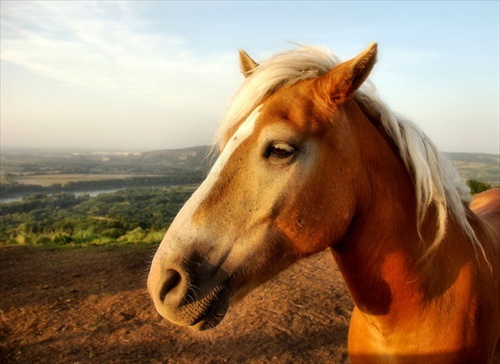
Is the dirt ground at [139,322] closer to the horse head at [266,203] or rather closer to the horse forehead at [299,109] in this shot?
the horse head at [266,203]

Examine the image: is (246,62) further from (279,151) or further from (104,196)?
(104,196)

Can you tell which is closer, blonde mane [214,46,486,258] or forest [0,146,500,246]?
blonde mane [214,46,486,258]

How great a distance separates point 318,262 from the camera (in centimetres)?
817

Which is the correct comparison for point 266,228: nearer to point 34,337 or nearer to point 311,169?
point 311,169

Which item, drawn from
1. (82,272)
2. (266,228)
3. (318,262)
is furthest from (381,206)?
(82,272)

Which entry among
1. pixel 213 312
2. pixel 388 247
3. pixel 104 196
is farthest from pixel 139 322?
pixel 104 196

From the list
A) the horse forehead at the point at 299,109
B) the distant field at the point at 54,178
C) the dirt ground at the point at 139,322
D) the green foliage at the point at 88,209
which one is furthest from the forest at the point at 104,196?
the dirt ground at the point at 139,322

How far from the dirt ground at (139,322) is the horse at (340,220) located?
2180 mm

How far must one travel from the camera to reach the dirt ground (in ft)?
14.9

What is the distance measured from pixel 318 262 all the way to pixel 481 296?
6.39 m

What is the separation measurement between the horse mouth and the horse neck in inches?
27.1

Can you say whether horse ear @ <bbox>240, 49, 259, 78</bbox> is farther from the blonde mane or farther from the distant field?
the distant field

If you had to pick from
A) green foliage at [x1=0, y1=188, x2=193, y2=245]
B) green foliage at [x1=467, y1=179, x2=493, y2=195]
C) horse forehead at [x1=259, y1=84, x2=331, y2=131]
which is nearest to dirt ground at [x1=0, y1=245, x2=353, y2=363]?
horse forehead at [x1=259, y1=84, x2=331, y2=131]

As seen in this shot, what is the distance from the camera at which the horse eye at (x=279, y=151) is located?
1653 millimetres
